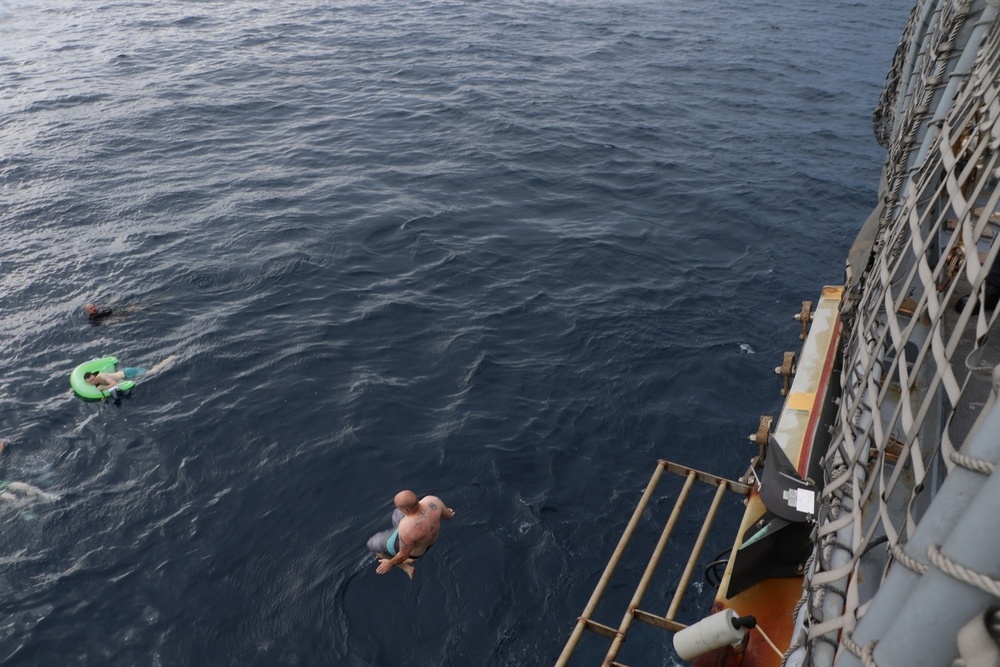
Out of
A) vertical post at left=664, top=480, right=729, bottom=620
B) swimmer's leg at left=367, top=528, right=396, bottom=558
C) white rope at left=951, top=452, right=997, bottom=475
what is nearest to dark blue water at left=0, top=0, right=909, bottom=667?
swimmer's leg at left=367, top=528, right=396, bottom=558

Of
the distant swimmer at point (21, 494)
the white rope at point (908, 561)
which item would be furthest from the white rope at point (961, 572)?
the distant swimmer at point (21, 494)

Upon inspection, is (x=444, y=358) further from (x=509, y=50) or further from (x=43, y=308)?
(x=509, y=50)

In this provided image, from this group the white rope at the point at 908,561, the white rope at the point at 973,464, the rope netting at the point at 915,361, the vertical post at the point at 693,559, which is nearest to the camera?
the white rope at the point at 973,464

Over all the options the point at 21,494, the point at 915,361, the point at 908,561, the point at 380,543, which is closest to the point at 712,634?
→ the point at 915,361

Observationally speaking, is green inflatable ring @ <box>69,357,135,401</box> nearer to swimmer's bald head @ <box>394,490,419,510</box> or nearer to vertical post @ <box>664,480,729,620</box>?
swimmer's bald head @ <box>394,490,419,510</box>

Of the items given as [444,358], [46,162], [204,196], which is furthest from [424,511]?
[46,162]

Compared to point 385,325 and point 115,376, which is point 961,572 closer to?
point 385,325

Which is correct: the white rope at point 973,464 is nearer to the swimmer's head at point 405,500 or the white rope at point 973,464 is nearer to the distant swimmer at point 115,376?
the swimmer's head at point 405,500

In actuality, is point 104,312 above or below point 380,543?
below
